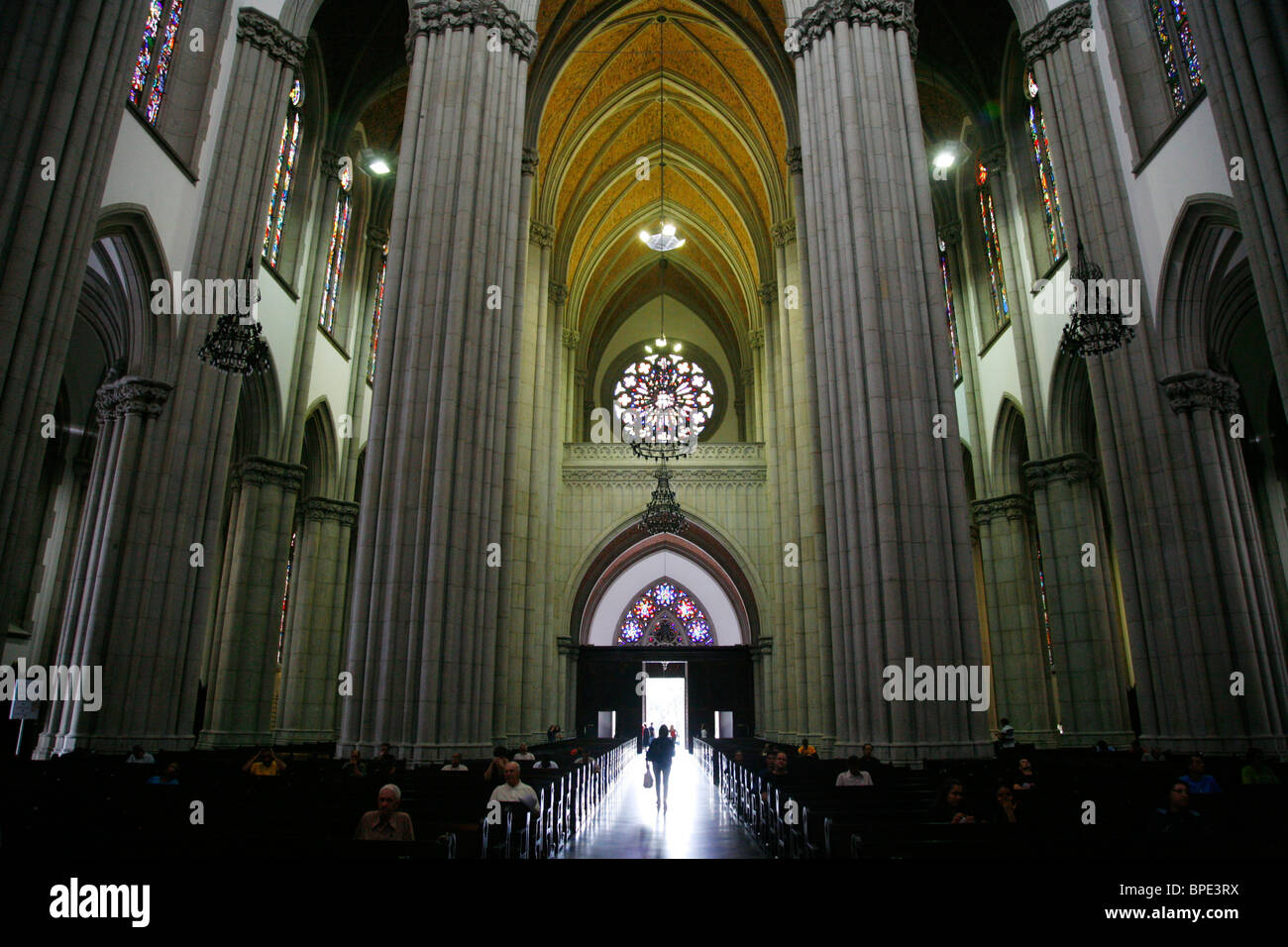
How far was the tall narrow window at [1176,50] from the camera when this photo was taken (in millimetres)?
11359

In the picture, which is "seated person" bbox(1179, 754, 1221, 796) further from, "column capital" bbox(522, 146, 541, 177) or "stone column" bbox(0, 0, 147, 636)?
"column capital" bbox(522, 146, 541, 177)

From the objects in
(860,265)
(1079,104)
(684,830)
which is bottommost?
(684,830)

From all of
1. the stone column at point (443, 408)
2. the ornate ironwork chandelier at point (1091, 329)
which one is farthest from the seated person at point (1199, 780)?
the stone column at point (443, 408)

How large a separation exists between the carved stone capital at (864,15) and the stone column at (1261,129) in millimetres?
6201

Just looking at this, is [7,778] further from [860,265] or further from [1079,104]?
[1079,104]

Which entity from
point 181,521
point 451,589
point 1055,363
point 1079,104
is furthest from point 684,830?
point 1079,104

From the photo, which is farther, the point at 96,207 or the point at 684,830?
the point at 684,830

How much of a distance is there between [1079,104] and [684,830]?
41.7 ft

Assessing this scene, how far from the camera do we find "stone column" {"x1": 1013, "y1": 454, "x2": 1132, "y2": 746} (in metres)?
14.7

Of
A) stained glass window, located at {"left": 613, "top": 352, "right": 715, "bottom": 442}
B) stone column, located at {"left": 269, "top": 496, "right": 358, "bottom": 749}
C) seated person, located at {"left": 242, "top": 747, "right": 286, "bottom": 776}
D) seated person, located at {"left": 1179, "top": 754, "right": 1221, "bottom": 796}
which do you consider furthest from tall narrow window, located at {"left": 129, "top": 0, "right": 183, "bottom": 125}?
stained glass window, located at {"left": 613, "top": 352, "right": 715, "bottom": 442}

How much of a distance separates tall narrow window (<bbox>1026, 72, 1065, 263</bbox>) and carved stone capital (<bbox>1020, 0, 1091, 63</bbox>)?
94.9 inches

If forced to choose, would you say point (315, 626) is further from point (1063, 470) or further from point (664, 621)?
point (664, 621)

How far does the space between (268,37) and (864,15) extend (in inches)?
394

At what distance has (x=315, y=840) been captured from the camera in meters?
4.57
